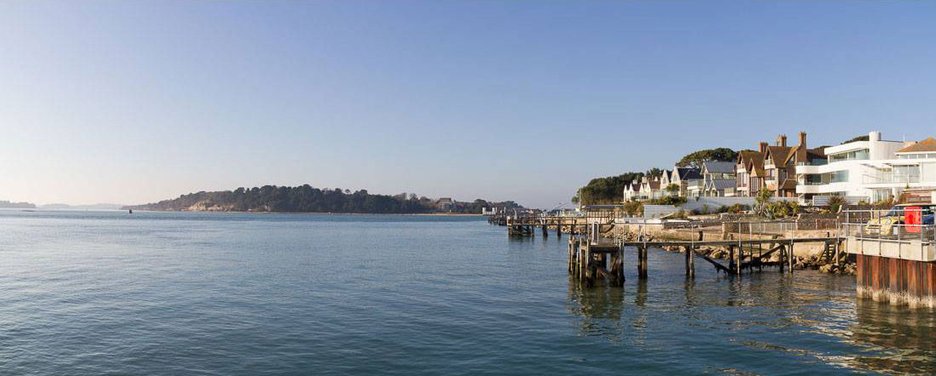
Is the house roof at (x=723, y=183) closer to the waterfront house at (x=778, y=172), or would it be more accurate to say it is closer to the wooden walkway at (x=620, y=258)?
the waterfront house at (x=778, y=172)

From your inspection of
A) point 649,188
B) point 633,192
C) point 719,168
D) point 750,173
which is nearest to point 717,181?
point 719,168

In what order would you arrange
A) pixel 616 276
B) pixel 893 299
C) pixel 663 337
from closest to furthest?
pixel 663 337 < pixel 893 299 < pixel 616 276

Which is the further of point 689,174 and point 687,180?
point 689,174

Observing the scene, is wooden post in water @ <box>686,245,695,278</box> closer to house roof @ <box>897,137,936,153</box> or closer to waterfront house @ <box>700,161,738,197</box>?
house roof @ <box>897,137,936,153</box>

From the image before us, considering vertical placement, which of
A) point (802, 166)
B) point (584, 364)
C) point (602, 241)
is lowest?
point (584, 364)

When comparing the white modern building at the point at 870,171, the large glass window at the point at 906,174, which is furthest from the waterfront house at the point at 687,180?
the large glass window at the point at 906,174

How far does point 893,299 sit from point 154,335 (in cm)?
2872

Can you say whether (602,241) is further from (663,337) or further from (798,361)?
(798,361)

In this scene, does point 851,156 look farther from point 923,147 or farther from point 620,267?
point 620,267

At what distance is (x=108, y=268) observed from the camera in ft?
155

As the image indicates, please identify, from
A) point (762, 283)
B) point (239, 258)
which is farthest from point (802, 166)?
point (239, 258)

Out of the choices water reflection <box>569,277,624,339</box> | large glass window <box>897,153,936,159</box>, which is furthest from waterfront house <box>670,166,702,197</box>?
water reflection <box>569,277,624,339</box>

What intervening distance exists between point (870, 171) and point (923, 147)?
600 centimetres

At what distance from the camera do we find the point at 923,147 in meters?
69.0
